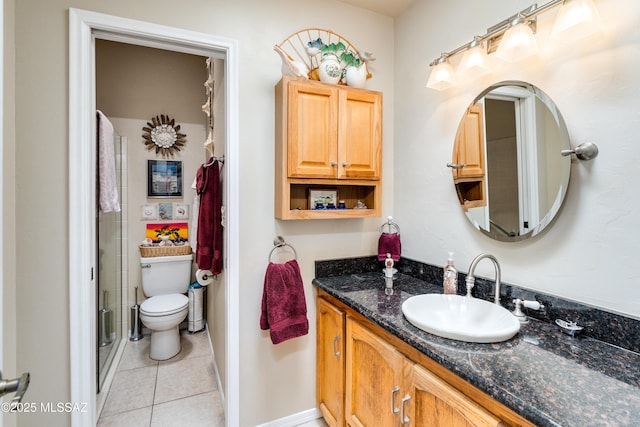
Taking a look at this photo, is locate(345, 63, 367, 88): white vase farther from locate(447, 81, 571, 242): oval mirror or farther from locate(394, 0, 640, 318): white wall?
locate(447, 81, 571, 242): oval mirror

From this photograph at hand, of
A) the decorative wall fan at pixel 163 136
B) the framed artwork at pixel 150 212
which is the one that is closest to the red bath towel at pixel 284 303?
the framed artwork at pixel 150 212

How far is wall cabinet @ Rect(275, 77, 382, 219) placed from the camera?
5.20ft

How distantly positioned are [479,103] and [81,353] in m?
2.22

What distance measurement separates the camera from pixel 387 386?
1.24 m

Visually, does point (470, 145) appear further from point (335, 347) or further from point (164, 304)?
point (164, 304)

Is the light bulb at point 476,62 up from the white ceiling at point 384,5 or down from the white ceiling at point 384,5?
down

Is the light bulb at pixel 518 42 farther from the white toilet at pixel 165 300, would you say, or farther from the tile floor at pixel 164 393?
the white toilet at pixel 165 300

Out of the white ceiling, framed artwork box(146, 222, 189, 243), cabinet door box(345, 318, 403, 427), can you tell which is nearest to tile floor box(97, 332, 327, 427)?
cabinet door box(345, 318, 403, 427)

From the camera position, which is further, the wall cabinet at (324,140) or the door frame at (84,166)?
the wall cabinet at (324,140)

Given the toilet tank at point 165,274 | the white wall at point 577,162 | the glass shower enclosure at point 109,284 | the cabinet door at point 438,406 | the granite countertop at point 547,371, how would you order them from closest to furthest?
the granite countertop at point 547,371 < the cabinet door at point 438,406 < the white wall at point 577,162 < the glass shower enclosure at point 109,284 < the toilet tank at point 165,274

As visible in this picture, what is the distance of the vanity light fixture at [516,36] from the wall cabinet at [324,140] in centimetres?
38

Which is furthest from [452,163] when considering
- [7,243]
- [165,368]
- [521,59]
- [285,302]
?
[165,368]

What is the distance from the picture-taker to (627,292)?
1000 millimetres

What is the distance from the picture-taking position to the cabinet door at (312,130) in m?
1.58
